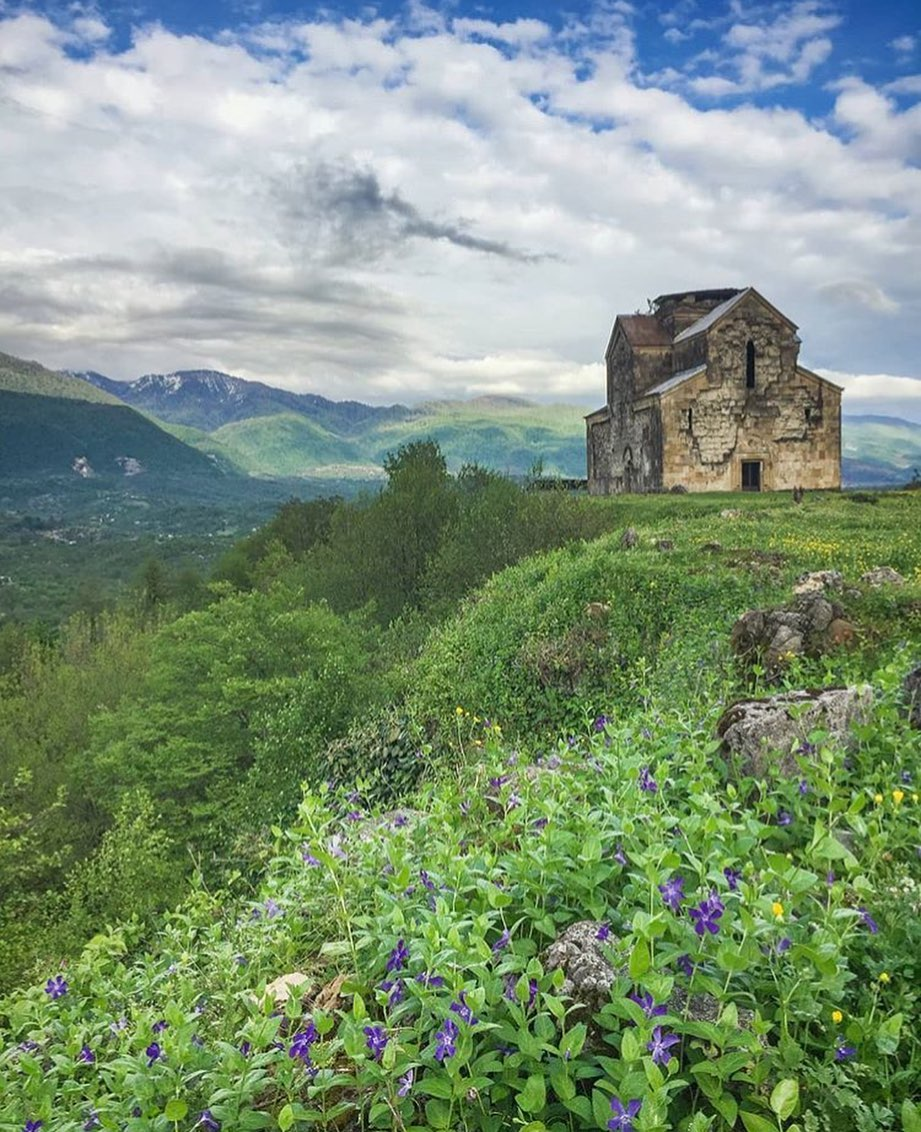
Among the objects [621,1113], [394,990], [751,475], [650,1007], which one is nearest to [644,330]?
[751,475]

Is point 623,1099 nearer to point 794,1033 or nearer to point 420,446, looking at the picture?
point 794,1033

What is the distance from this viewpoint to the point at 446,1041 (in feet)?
10.2

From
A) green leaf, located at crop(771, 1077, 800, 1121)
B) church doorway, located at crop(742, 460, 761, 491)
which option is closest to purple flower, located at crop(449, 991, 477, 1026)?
green leaf, located at crop(771, 1077, 800, 1121)

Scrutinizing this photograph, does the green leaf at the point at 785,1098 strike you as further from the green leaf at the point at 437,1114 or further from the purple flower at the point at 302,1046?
the purple flower at the point at 302,1046

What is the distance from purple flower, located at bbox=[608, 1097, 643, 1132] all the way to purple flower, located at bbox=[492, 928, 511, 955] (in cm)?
91

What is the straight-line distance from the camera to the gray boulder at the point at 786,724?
5.83m

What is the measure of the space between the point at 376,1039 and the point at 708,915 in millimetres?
1481

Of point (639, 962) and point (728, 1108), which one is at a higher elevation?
point (639, 962)

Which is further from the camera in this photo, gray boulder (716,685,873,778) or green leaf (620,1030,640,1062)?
gray boulder (716,685,873,778)

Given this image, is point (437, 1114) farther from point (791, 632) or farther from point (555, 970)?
point (791, 632)

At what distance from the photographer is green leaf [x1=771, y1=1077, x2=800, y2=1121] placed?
9.05ft

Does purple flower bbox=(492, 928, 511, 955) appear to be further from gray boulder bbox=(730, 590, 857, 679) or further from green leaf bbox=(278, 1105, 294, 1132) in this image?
gray boulder bbox=(730, 590, 857, 679)

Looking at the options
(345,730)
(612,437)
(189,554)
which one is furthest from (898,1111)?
(189,554)

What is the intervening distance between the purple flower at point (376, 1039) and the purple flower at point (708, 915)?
139cm
